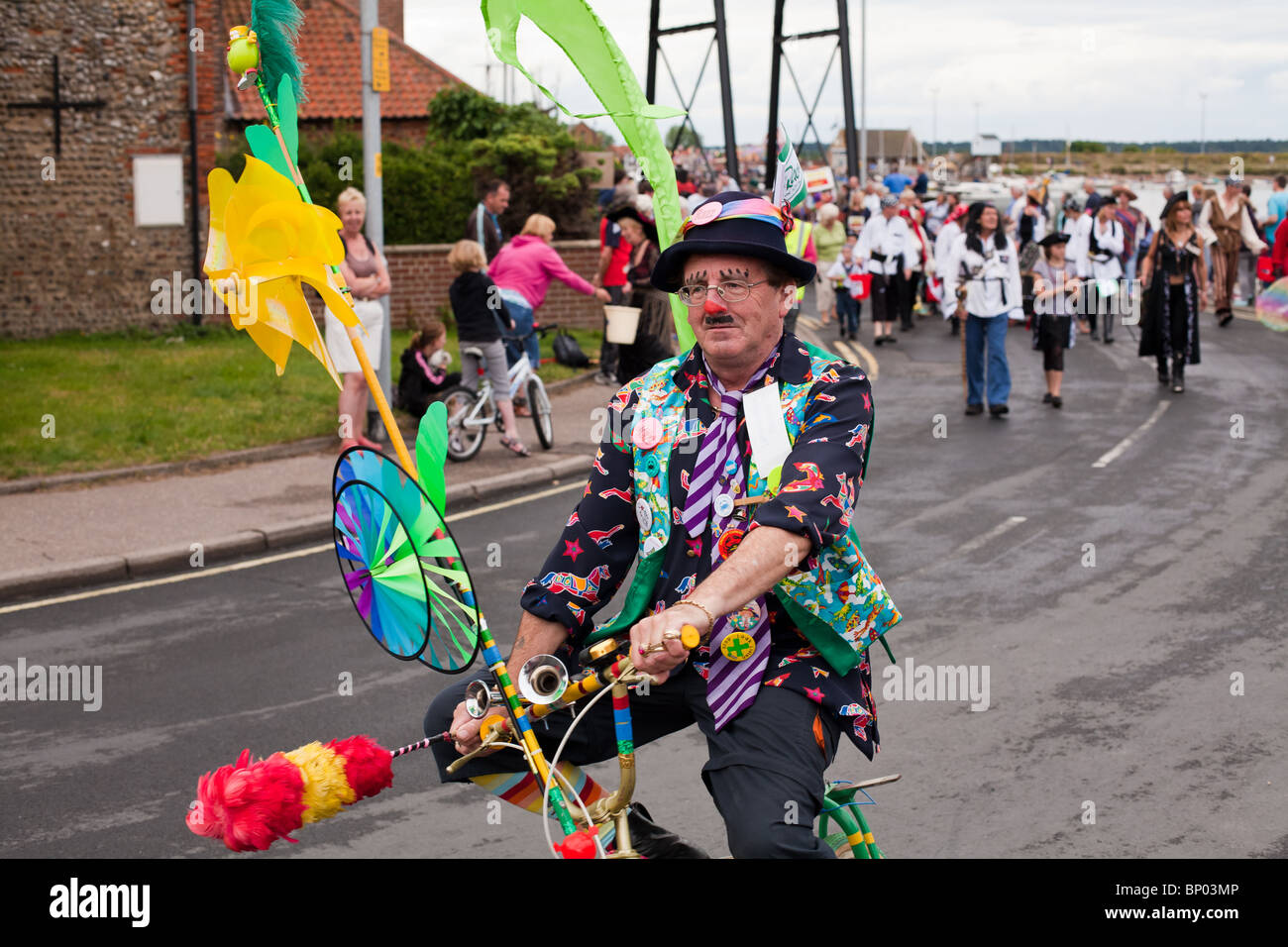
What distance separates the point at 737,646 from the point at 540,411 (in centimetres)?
1033

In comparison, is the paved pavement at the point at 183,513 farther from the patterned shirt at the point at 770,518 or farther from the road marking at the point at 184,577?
the patterned shirt at the point at 770,518

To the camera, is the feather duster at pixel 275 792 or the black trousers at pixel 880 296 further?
the black trousers at pixel 880 296

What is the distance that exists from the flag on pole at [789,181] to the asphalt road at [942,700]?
234 cm

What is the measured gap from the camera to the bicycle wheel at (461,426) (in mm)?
12594

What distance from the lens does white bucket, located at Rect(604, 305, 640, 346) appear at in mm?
12828

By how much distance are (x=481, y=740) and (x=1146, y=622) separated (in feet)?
18.2

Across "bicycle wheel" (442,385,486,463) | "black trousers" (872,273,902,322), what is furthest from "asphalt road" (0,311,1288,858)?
"black trousers" (872,273,902,322)

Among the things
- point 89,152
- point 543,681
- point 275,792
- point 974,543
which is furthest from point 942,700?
point 89,152

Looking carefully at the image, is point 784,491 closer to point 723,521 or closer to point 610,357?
point 723,521

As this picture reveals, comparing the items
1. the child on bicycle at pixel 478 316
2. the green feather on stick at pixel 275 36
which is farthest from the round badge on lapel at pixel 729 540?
the child on bicycle at pixel 478 316

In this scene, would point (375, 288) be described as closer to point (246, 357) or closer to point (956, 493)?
point (956, 493)

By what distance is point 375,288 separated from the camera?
12.1 m

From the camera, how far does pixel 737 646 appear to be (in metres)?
3.15

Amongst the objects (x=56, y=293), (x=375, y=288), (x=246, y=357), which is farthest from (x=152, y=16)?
(x=375, y=288)
